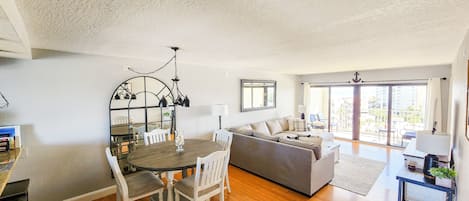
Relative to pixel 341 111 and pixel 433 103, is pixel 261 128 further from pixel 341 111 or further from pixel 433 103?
pixel 433 103

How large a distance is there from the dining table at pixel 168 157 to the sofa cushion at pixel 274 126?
2.81 metres

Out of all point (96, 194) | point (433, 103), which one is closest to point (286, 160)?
point (96, 194)

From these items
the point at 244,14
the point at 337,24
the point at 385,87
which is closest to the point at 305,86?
the point at 385,87

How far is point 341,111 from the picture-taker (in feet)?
22.5

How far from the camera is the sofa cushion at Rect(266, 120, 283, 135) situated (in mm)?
5664

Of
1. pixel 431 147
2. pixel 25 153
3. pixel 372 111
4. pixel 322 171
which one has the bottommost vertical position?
pixel 322 171

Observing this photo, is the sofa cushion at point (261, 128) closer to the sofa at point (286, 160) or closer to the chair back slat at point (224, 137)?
the sofa at point (286, 160)

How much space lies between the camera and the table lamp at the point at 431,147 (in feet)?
7.48

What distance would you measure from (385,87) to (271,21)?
5.89 m

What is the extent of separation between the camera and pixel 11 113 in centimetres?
243

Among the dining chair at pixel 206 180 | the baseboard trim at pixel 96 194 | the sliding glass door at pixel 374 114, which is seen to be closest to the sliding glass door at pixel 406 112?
the sliding glass door at pixel 374 114

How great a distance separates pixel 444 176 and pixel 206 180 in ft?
8.07

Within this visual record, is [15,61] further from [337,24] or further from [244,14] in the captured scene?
[337,24]

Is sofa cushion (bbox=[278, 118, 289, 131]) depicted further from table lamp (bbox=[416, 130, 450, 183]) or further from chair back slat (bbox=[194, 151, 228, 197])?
chair back slat (bbox=[194, 151, 228, 197])
